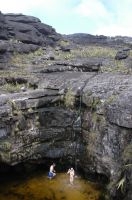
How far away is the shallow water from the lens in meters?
23.0

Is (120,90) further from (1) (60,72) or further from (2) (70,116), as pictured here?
(1) (60,72)

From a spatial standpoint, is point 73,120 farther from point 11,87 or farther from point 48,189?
point 11,87

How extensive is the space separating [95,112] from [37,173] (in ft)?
21.4

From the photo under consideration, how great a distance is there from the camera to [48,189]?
2395cm

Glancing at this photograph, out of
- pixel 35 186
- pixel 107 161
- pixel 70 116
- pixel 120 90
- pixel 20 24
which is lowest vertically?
pixel 35 186

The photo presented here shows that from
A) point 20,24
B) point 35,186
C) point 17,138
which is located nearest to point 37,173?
point 35,186

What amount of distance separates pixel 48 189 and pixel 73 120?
5168 millimetres

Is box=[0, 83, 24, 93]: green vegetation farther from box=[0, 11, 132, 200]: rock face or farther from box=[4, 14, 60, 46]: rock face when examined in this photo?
box=[4, 14, 60, 46]: rock face

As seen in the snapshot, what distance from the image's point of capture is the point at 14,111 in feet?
76.9

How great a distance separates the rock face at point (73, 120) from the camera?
2241 cm

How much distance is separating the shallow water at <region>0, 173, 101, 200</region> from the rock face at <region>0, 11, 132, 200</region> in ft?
3.45

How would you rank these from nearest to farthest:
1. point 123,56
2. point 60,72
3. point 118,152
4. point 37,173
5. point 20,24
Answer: point 118,152, point 37,173, point 60,72, point 123,56, point 20,24

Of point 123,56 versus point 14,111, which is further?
point 123,56

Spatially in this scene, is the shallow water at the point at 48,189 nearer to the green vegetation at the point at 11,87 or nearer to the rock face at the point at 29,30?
Answer: the green vegetation at the point at 11,87
